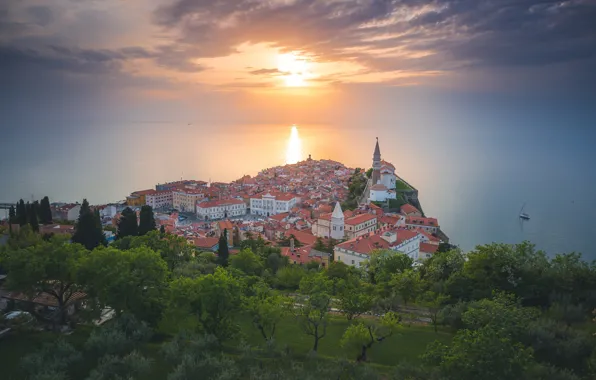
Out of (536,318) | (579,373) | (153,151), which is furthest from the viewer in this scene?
(153,151)

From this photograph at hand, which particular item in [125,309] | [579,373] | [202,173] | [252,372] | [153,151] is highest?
[153,151]

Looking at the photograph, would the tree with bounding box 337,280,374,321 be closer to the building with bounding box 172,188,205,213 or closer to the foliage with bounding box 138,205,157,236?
the foliage with bounding box 138,205,157,236

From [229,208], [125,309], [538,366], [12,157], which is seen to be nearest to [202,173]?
[229,208]

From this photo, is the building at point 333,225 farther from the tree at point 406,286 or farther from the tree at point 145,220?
the tree at point 406,286

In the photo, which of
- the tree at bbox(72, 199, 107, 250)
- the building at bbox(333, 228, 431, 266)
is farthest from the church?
the tree at bbox(72, 199, 107, 250)

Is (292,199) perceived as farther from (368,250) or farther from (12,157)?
(12,157)

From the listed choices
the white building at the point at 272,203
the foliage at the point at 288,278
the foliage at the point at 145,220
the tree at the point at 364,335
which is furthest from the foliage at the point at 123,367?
the white building at the point at 272,203

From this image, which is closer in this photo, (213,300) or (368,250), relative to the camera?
(213,300)

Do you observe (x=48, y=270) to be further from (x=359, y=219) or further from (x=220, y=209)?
(x=220, y=209)
